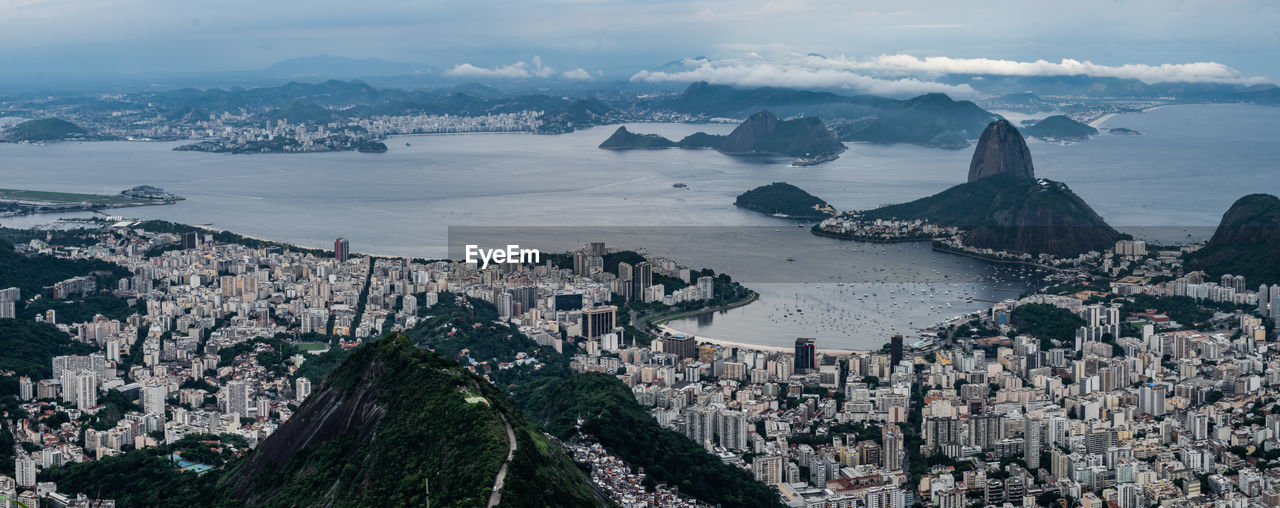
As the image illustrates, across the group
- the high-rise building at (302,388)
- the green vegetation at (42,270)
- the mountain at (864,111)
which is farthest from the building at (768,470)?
the mountain at (864,111)

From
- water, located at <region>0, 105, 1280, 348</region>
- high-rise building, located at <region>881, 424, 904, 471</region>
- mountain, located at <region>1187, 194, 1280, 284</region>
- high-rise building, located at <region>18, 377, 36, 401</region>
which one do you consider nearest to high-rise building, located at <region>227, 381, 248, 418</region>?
high-rise building, located at <region>18, 377, 36, 401</region>

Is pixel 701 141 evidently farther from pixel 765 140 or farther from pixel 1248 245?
pixel 1248 245

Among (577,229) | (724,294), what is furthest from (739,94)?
(724,294)

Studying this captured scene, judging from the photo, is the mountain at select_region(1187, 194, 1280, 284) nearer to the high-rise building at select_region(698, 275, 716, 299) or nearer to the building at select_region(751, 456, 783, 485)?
the high-rise building at select_region(698, 275, 716, 299)

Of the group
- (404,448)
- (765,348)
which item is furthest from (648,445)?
(765,348)

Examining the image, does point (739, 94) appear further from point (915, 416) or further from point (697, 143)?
point (915, 416)

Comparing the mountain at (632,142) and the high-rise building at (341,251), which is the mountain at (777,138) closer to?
the mountain at (632,142)
